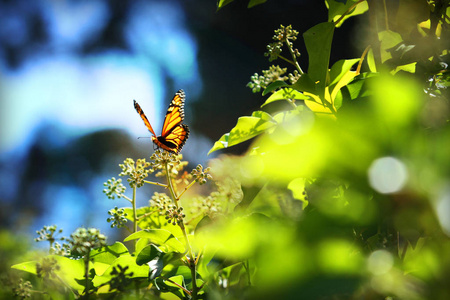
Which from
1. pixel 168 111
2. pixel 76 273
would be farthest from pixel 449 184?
pixel 168 111

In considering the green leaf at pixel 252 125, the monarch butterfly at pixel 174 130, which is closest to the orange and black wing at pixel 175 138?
the monarch butterfly at pixel 174 130

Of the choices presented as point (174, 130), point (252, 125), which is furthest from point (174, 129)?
point (252, 125)

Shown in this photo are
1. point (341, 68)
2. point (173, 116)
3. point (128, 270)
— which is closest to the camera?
point (128, 270)

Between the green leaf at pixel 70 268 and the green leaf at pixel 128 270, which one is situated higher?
the green leaf at pixel 70 268

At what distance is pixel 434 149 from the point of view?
0.53 ft

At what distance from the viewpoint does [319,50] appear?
0.41 meters

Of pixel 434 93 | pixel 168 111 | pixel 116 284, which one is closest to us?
pixel 116 284

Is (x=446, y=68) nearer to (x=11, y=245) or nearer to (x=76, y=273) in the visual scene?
(x=76, y=273)

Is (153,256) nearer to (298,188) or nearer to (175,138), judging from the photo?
(298,188)

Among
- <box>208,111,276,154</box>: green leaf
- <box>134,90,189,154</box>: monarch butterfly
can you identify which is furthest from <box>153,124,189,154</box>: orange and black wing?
<box>208,111,276,154</box>: green leaf

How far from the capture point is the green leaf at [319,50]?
16.2 inches

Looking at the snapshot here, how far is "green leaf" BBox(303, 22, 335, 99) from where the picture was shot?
1.35 feet

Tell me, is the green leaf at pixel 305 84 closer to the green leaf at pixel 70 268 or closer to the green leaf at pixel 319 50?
the green leaf at pixel 319 50

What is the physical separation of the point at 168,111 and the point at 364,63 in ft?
2.66
